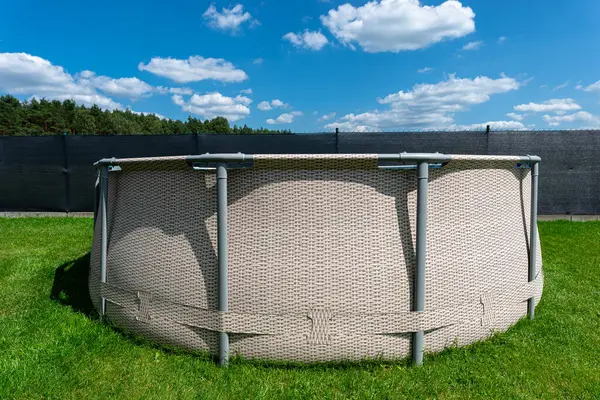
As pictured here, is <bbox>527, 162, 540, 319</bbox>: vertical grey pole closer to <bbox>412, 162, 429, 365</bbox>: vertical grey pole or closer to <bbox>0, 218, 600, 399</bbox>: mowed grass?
<bbox>0, 218, 600, 399</bbox>: mowed grass

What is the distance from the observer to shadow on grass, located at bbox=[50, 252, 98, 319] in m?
3.90

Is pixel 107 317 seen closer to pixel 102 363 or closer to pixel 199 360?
pixel 102 363

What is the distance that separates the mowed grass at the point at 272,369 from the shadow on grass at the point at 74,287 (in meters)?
0.06

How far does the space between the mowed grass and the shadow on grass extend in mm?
57

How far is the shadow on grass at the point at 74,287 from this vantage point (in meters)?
3.90

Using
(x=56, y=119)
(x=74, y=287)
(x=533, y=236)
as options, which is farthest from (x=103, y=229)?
(x=56, y=119)

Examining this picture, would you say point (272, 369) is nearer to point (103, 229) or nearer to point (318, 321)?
point (318, 321)

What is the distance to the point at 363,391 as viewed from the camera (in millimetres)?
2396

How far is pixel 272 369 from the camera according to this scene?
8.64 feet

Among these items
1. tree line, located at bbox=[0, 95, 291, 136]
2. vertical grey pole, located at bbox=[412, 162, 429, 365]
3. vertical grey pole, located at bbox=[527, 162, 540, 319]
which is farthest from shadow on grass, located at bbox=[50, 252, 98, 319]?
tree line, located at bbox=[0, 95, 291, 136]

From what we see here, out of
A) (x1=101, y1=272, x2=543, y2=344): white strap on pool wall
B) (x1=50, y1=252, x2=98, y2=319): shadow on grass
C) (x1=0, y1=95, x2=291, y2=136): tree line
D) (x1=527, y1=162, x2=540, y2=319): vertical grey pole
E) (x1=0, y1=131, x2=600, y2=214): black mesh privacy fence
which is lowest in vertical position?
(x1=50, y1=252, x2=98, y2=319): shadow on grass

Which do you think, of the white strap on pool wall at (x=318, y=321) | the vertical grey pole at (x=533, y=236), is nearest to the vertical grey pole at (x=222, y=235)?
the white strap on pool wall at (x=318, y=321)

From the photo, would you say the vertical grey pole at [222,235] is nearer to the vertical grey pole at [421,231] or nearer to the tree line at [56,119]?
the vertical grey pole at [421,231]

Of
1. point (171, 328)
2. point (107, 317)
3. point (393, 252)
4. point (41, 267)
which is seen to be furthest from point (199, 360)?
point (41, 267)
